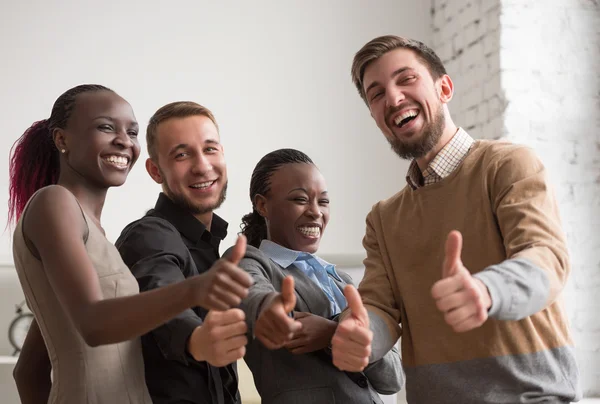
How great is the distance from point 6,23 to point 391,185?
86.6 inches

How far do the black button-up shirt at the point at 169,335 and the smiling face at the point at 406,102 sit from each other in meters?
0.53

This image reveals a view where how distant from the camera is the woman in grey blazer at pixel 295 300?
1508 millimetres

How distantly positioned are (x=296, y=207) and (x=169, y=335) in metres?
0.52

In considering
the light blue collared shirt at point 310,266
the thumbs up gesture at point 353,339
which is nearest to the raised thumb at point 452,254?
the thumbs up gesture at point 353,339

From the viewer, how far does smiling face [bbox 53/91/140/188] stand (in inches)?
60.6

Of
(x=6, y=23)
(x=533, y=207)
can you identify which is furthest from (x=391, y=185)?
(x=533, y=207)

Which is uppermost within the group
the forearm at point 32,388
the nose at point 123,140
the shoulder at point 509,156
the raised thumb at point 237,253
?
the nose at point 123,140

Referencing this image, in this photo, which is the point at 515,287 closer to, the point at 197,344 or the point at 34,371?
the point at 197,344

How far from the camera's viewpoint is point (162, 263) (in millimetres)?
1567

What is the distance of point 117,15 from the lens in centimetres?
412

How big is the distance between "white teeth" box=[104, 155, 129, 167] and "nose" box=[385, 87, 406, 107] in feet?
1.87

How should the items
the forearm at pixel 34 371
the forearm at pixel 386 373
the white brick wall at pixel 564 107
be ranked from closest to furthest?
the forearm at pixel 34 371, the forearm at pixel 386 373, the white brick wall at pixel 564 107

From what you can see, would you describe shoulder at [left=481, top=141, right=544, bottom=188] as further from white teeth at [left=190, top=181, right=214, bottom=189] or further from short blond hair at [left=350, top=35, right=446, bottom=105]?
white teeth at [left=190, top=181, right=214, bottom=189]

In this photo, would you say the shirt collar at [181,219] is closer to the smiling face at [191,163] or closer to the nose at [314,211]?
the smiling face at [191,163]
